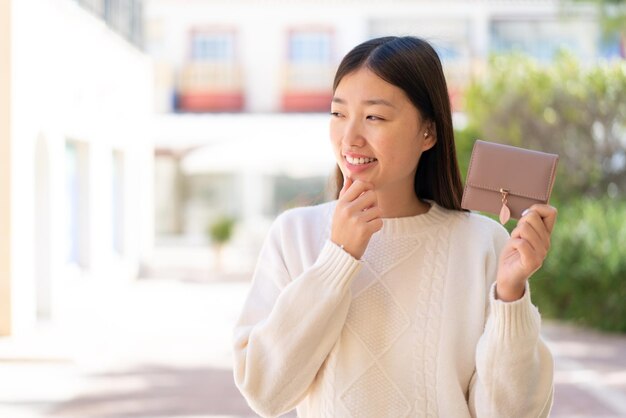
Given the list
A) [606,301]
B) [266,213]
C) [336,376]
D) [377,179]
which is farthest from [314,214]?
[266,213]

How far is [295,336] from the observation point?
1894mm

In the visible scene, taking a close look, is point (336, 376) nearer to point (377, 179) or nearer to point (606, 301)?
point (377, 179)

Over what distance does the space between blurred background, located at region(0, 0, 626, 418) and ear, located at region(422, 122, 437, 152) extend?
1.06 feet

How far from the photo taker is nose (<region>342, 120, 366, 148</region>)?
75.8 inches

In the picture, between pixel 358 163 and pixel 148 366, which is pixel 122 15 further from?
pixel 358 163

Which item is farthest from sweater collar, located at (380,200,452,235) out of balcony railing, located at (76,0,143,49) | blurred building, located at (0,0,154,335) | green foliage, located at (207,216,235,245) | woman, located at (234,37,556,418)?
green foliage, located at (207,216,235,245)

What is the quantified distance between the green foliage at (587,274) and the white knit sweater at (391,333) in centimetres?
832

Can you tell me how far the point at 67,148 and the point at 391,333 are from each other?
1057 centimetres

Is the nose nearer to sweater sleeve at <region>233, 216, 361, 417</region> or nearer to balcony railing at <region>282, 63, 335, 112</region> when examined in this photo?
sweater sleeve at <region>233, 216, 361, 417</region>

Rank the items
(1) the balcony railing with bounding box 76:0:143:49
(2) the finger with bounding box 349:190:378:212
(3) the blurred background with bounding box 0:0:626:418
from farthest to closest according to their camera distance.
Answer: (1) the balcony railing with bounding box 76:0:143:49, (3) the blurred background with bounding box 0:0:626:418, (2) the finger with bounding box 349:190:378:212

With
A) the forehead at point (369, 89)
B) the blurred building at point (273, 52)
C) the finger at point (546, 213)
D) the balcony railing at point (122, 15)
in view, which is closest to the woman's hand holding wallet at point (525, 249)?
the finger at point (546, 213)

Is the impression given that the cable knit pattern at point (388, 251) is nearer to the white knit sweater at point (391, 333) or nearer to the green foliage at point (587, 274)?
the white knit sweater at point (391, 333)

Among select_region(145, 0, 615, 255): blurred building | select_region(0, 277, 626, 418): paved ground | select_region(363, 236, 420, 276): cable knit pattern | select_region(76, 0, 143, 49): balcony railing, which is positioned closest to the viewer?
select_region(363, 236, 420, 276): cable knit pattern

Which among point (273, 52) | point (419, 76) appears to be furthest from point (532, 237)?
point (273, 52)
